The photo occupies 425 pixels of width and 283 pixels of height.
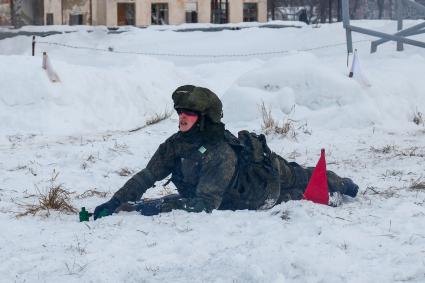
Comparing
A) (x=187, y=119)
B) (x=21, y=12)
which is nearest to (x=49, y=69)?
(x=187, y=119)

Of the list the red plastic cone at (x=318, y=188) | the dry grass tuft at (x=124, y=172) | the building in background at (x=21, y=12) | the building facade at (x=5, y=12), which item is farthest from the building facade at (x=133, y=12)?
the red plastic cone at (x=318, y=188)

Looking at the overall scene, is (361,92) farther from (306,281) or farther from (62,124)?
(306,281)

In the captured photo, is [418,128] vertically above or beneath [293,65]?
beneath

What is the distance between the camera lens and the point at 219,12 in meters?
40.7

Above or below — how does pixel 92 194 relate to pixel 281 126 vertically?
below

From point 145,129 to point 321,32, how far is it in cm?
1915

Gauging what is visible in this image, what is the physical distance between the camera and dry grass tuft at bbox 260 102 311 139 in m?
10.1

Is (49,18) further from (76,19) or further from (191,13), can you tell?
(191,13)

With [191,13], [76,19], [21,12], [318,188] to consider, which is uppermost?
[21,12]

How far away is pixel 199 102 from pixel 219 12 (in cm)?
3613

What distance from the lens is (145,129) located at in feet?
37.0

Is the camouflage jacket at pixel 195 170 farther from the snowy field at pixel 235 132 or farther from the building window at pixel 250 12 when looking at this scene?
the building window at pixel 250 12

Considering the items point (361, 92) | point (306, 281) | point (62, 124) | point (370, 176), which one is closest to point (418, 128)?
point (361, 92)

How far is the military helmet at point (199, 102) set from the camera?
529 cm
